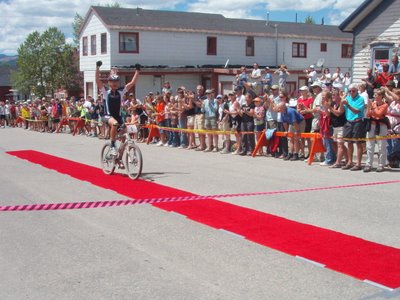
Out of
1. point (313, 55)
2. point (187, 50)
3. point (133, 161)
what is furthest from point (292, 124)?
point (313, 55)

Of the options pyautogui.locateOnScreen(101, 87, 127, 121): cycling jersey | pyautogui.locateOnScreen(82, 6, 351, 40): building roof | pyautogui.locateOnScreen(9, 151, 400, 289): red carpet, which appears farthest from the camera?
pyautogui.locateOnScreen(82, 6, 351, 40): building roof

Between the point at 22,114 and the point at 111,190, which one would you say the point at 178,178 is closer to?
the point at 111,190

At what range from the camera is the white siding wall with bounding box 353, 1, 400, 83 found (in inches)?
837

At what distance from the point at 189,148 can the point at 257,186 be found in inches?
312

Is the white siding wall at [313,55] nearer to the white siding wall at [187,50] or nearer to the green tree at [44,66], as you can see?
the white siding wall at [187,50]

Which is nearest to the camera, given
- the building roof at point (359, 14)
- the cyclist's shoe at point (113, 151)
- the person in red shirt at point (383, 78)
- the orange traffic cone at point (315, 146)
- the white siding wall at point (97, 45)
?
the cyclist's shoe at point (113, 151)

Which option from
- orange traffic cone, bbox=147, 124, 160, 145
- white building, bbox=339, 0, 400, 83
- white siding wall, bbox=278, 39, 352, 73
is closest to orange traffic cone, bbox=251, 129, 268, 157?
orange traffic cone, bbox=147, 124, 160, 145

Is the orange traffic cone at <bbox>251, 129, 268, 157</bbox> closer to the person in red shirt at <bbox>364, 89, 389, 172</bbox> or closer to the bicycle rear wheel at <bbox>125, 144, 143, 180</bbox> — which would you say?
the person in red shirt at <bbox>364, 89, 389, 172</bbox>

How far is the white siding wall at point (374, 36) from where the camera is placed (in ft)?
69.8

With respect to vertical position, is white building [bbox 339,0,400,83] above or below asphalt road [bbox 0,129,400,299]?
above

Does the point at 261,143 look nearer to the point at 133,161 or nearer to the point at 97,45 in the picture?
the point at 133,161

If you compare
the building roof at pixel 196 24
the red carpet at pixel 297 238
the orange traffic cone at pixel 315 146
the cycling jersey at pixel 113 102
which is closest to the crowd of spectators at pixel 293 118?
the orange traffic cone at pixel 315 146

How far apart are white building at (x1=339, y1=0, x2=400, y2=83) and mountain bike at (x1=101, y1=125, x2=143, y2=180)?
13518mm

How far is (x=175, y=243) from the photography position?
665 centimetres
